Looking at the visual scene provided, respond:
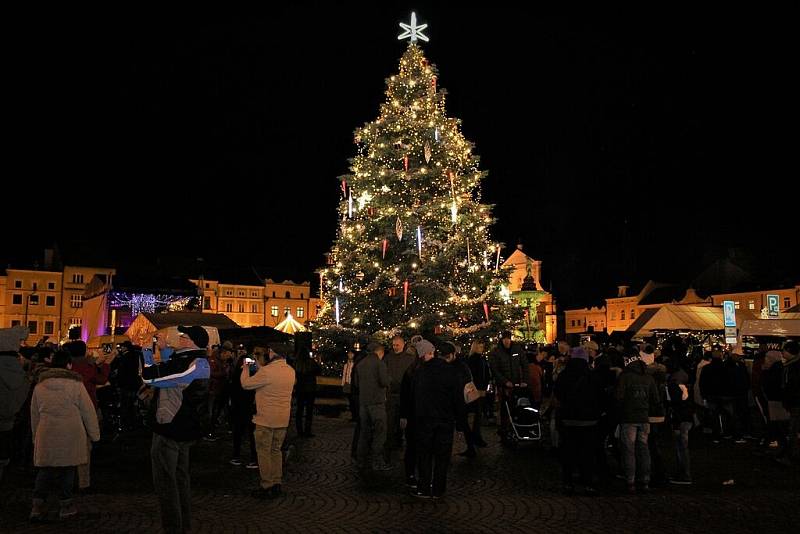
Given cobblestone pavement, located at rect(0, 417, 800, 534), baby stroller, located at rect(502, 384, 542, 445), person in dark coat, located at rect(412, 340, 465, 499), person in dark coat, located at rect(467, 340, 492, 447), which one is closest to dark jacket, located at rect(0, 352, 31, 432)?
Answer: cobblestone pavement, located at rect(0, 417, 800, 534)

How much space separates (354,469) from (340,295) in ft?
43.2

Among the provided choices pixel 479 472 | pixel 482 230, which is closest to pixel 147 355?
pixel 479 472

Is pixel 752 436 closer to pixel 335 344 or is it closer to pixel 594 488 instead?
pixel 594 488

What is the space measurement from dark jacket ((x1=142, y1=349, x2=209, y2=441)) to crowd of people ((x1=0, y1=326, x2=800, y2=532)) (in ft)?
0.04

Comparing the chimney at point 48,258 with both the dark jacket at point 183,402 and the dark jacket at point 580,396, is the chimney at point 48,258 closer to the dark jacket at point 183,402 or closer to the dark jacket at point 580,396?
the dark jacket at point 580,396

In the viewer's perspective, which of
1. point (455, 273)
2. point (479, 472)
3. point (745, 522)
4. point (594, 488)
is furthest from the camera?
point (455, 273)

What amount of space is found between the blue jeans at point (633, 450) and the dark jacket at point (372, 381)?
11.4 feet

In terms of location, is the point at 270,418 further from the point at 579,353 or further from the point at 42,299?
the point at 42,299

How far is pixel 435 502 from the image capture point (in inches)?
339

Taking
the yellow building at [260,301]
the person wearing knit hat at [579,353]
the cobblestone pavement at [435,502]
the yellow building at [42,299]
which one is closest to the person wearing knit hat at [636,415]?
the cobblestone pavement at [435,502]

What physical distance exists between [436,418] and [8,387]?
4710 millimetres

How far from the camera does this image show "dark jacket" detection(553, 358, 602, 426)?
9070 millimetres

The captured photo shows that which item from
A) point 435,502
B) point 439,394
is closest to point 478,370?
point 439,394

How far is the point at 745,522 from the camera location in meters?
7.66
